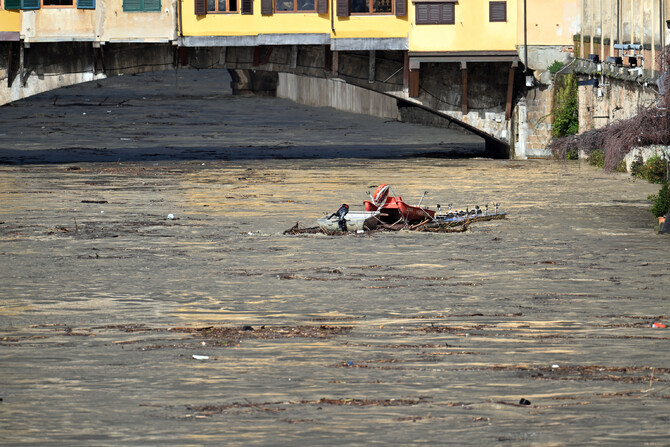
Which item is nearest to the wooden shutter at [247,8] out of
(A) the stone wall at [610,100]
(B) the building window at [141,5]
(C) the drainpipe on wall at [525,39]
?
(B) the building window at [141,5]

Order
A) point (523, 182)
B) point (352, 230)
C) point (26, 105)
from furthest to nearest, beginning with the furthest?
point (26, 105) < point (523, 182) < point (352, 230)

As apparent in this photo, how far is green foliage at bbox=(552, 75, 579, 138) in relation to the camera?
40188 millimetres

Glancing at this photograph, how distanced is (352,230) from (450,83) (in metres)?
17.9

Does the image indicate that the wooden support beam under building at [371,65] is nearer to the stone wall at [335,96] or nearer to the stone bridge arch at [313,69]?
the stone bridge arch at [313,69]

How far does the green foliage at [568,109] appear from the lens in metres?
40.2

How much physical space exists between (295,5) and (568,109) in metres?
8.87

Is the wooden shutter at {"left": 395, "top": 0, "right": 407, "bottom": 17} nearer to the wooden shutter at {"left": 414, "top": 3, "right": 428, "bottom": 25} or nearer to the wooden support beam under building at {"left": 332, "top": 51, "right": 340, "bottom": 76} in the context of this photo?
the wooden shutter at {"left": 414, "top": 3, "right": 428, "bottom": 25}

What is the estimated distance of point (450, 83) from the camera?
1644 inches

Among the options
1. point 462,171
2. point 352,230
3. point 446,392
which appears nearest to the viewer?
point 446,392

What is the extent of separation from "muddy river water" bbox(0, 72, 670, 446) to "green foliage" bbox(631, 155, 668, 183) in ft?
2.31

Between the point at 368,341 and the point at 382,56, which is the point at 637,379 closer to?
the point at 368,341

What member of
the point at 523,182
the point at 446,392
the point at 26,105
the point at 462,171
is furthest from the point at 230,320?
the point at 26,105

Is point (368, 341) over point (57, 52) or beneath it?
beneath

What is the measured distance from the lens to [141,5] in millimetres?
40344
